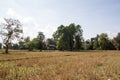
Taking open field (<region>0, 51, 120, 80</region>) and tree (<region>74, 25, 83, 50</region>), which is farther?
tree (<region>74, 25, 83, 50</region>)

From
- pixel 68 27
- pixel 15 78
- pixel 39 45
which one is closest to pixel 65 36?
pixel 68 27

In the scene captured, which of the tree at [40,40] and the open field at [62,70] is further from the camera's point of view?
the tree at [40,40]

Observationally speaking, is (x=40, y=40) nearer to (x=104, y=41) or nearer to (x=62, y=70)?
(x=104, y=41)

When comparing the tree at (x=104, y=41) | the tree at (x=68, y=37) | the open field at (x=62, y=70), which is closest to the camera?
the open field at (x=62, y=70)

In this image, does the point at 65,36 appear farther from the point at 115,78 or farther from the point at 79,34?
the point at 115,78

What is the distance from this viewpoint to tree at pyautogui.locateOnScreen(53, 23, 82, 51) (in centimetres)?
9825

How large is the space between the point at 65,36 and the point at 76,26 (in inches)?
411

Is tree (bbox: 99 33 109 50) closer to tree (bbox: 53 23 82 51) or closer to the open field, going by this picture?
tree (bbox: 53 23 82 51)

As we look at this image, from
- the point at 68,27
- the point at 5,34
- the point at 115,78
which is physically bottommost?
the point at 115,78

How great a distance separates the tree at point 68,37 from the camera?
98250 mm

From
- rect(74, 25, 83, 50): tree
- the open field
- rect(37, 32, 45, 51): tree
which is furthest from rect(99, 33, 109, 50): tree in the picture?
the open field

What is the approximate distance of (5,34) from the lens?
64562 millimetres

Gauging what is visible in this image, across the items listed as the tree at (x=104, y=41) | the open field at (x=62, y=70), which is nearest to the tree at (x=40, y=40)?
the tree at (x=104, y=41)

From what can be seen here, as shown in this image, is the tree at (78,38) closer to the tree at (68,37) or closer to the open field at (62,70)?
the tree at (68,37)
